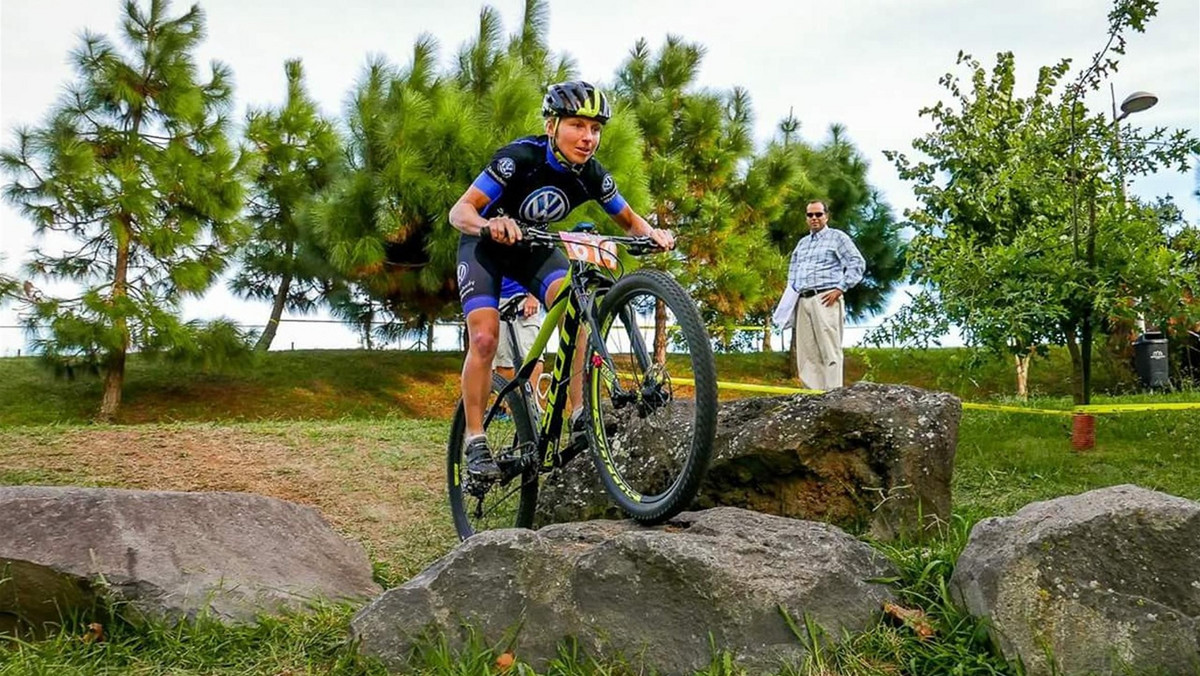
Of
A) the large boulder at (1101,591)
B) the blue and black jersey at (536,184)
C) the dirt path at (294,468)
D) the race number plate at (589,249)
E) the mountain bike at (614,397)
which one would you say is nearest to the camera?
the large boulder at (1101,591)

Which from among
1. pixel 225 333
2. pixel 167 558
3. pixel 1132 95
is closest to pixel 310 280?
pixel 225 333

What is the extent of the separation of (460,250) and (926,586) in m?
2.29

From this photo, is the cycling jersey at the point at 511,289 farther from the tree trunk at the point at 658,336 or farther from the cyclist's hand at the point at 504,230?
the tree trunk at the point at 658,336

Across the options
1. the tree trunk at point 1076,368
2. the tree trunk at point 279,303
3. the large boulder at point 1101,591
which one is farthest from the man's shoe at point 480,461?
the tree trunk at point 279,303

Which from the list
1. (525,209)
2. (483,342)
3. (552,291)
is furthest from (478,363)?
(525,209)

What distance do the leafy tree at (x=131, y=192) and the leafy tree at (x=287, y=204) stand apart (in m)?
2.75

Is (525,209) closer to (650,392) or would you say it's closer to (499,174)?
(499,174)

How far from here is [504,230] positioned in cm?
374

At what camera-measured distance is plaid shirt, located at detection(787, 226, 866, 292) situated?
843 centimetres

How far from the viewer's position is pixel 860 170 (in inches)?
1097

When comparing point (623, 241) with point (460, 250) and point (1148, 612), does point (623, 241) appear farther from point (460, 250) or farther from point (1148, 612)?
point (1148, 612)

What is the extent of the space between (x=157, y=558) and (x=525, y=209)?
1986mm

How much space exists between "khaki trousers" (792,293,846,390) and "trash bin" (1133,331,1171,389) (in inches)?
385

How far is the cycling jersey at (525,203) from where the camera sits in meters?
4.08
